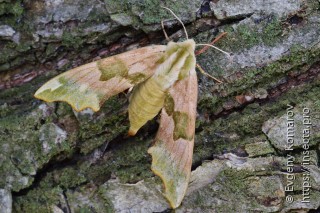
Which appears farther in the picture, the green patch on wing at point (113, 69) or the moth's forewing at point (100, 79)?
the green patch on wing at point (113, 69)

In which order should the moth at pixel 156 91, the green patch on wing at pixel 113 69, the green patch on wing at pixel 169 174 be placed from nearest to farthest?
the green patch on wing at pixel 169 174, the moth at pixel 156 91, the green patch on wing at pixel 113 69

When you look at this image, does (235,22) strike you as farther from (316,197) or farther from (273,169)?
(316,197)

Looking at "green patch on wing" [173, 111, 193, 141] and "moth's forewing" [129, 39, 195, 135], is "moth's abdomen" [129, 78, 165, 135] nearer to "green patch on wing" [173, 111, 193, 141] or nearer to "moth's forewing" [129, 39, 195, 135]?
"moth's forewing" [129, 39, 195, 135]

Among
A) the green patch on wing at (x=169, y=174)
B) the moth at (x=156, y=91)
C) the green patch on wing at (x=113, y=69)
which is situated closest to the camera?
the green patch on wing at (x=169, y=174)

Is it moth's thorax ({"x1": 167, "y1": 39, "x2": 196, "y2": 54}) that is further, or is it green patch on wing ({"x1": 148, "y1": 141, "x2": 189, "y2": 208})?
moth's thorax ({"x1": 167, "y1": 39, "x2": 196, "y2": 54})

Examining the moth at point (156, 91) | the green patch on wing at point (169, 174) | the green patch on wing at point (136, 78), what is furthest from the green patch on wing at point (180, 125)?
the green patch on wing at point (136, 78)

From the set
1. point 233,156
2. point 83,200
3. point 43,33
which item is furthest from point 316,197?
point 43,33

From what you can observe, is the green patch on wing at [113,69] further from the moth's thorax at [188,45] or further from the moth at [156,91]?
the moth's thorax at [188,45]

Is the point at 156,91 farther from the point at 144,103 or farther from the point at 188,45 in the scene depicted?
the point at 188,45

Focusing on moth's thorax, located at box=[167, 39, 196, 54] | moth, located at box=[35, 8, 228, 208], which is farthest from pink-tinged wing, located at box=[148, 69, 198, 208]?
moth's thorax, located at box=[167, 39, 196, 54]
